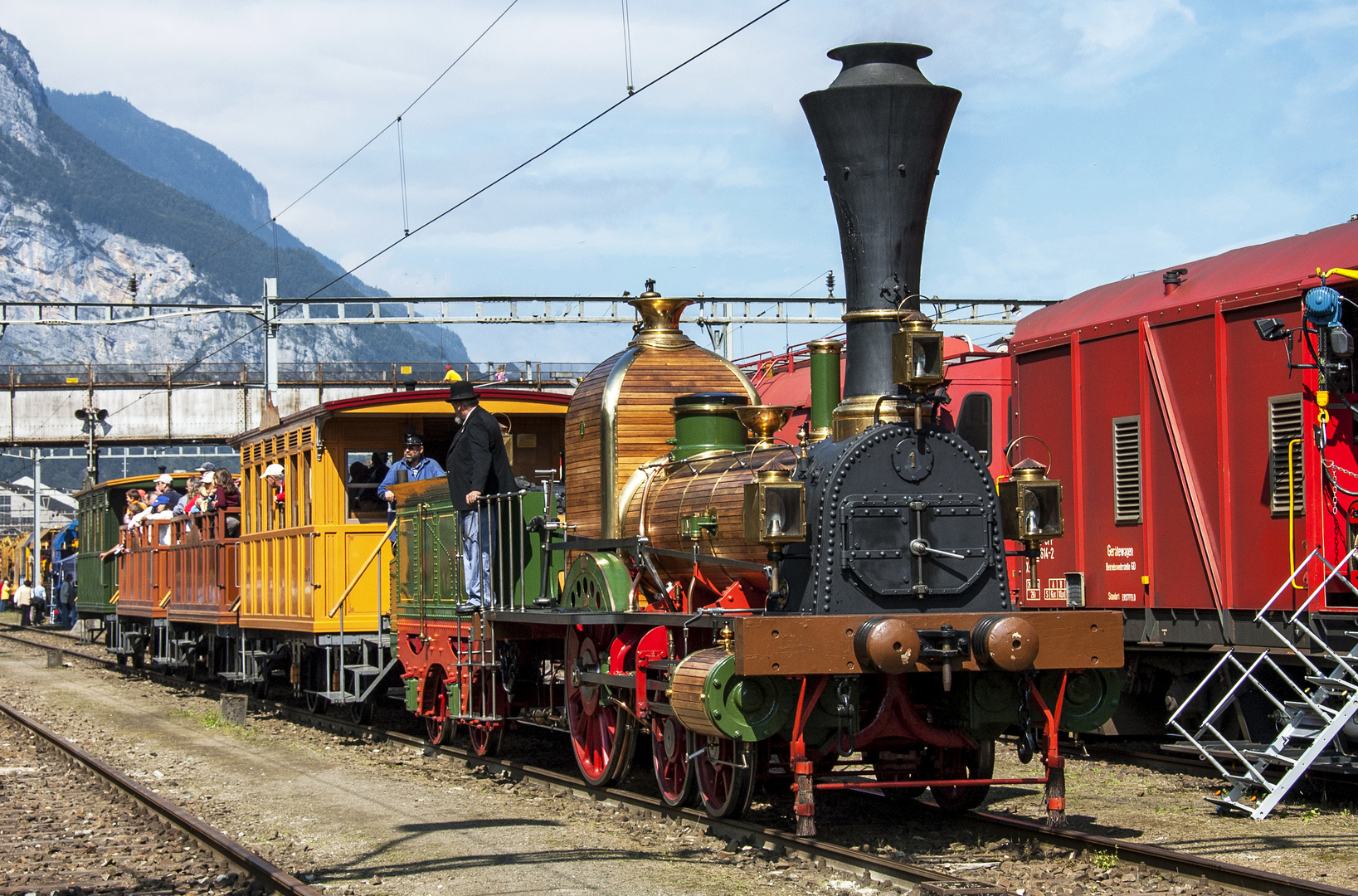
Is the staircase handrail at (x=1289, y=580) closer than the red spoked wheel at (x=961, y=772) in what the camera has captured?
No

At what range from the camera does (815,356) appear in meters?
9.04

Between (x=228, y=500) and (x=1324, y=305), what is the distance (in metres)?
13.5

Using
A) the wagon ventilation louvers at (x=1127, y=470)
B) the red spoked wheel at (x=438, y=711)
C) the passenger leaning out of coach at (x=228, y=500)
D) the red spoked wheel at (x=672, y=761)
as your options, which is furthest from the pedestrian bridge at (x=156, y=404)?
the red spoked wheel at (x=672, y=761)

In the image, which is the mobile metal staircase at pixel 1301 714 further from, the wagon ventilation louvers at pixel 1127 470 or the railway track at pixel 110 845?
the railway track at pixel 110 845

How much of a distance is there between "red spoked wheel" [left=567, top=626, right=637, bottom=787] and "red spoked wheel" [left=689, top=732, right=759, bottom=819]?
962mm

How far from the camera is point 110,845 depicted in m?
8.81

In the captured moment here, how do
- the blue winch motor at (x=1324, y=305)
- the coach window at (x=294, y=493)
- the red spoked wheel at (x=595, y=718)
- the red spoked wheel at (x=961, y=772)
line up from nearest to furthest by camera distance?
the red spoked wheel at (x=961, y=772)
the blue winch motor at (x=1324, y=305)
the red spoked wheel at (x=595, y=718)
the coach window at (x=294, y=493)

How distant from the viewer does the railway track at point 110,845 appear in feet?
24.6

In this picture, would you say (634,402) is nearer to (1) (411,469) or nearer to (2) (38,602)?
(1) (411,469)

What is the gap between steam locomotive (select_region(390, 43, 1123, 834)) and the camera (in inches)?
306

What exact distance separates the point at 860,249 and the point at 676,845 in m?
3.47

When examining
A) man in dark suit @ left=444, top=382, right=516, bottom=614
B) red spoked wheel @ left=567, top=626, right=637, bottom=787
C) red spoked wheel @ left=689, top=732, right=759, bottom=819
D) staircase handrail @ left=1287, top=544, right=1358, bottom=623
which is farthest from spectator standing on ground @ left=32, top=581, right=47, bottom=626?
staircase handrail @ left=1287, top=544, right=1358, bottom=623

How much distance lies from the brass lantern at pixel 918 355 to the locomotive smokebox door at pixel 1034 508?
81 centimetres

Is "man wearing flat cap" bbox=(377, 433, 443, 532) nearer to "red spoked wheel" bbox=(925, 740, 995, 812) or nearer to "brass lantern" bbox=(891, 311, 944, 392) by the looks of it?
"red spoked wheel" bbox=(925, 740, 995, 812)
